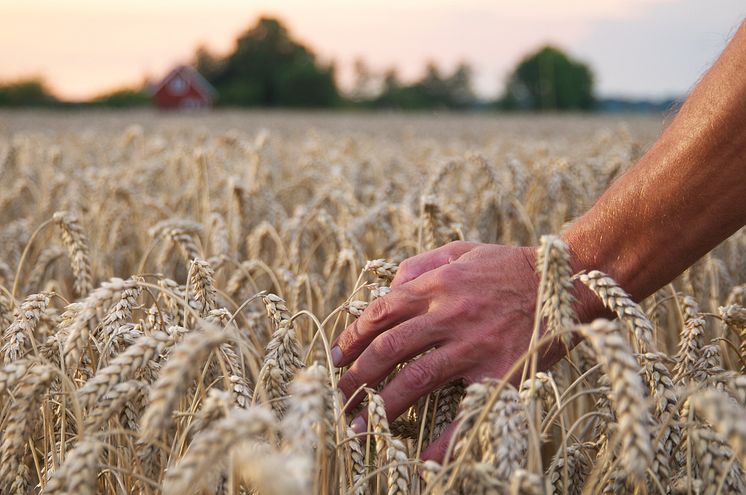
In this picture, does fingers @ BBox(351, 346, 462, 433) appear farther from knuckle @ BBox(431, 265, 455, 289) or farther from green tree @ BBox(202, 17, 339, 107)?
green tree @ BBox(202, 17, 339, 107)

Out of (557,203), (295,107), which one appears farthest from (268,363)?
(295,107)

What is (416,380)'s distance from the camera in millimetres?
1733

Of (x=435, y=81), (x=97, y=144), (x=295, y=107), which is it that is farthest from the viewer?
(x=435, y=81)

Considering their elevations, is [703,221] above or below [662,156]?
below

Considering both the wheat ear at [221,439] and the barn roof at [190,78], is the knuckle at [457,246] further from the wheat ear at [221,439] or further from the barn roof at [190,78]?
the barn roof at [190,78]

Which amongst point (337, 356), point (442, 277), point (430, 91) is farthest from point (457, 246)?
point (430, 91)

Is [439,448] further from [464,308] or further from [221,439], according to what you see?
[221,439]

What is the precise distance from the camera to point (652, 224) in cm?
184

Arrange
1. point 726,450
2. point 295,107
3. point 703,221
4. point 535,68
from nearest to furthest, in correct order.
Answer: point 726,450 < point 703,221 < point 295,107 < point 535,68

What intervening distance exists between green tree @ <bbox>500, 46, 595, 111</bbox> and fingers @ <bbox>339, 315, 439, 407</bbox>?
68.4 m

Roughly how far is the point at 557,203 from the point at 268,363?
9.80ft

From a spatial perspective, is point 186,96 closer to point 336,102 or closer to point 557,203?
point 336,102

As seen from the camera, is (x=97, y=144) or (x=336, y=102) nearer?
(x=97, y=144)

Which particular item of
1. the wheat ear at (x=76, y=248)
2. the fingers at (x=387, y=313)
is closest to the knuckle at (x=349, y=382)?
the fingers at (x=387, y=313)
